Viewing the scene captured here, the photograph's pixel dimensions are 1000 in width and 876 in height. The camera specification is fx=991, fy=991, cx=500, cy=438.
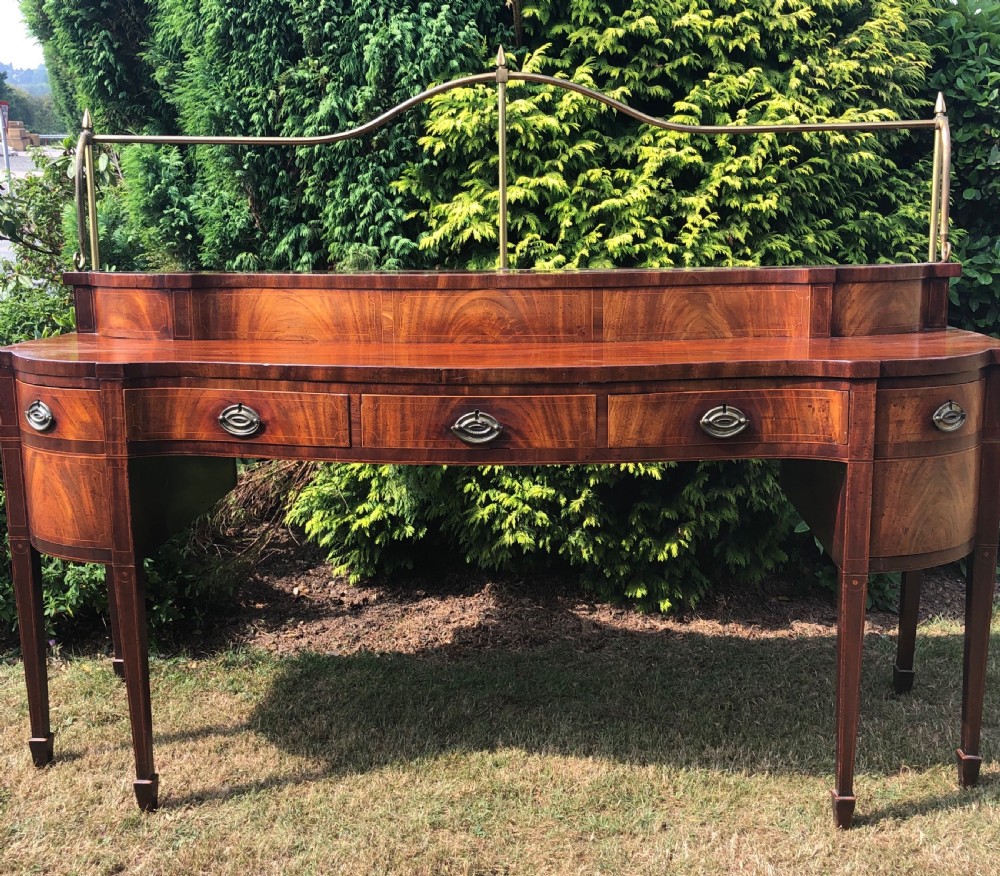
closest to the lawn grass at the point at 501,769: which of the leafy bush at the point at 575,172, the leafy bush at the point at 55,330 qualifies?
the leafy bush at the point at 55,330

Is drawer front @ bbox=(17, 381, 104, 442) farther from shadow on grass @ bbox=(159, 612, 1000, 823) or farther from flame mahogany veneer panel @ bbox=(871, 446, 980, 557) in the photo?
flame mahogany veneer panel @ bbox=(871, 446, 980, 557)

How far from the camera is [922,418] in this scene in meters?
2.43

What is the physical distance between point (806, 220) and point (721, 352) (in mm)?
1982

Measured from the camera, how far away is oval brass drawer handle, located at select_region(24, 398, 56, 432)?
2.56 m

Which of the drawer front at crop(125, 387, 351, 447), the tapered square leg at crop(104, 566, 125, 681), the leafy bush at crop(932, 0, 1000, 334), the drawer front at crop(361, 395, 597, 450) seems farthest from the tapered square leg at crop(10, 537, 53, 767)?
the leafy bush at crop(932, 0, 1000, 334)

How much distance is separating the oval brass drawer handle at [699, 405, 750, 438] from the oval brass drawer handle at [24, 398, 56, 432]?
1664mm

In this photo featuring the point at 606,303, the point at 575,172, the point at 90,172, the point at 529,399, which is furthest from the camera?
the point at 575,172

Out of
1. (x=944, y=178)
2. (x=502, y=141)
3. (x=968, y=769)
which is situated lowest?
(x=968, y=769)

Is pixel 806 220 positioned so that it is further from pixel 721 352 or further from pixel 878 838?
pixel 878 838

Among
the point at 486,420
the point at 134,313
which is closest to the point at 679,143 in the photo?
the point at 486,420

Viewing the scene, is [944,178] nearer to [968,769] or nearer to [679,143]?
[679,143]

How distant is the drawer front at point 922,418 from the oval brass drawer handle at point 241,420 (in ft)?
5.00

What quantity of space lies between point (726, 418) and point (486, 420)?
0.58m

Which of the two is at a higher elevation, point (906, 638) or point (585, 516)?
point (585, 516)
